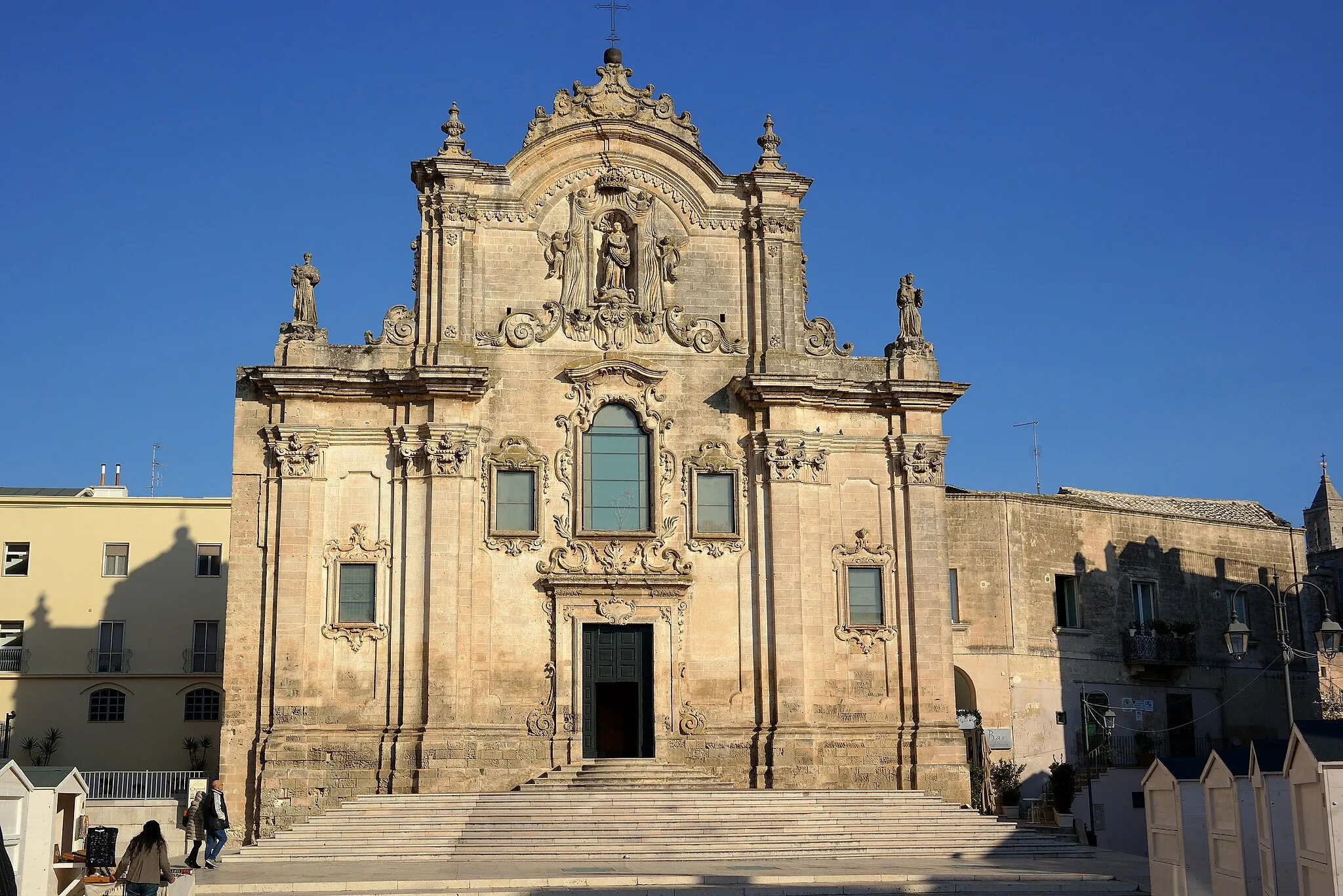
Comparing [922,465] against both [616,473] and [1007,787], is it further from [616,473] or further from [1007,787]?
[1007,787]

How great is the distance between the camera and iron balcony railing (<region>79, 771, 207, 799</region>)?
28.1 meters

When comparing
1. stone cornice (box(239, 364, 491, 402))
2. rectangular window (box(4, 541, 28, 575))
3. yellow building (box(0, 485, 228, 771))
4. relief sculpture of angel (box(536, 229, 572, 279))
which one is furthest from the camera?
rectangular window (box(4, 541, 28, 575))

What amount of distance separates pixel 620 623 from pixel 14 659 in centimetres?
2251

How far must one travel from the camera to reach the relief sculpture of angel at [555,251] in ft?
99.6

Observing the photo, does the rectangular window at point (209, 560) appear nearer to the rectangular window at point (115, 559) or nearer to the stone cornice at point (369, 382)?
the rectangular window at point (115, 559)

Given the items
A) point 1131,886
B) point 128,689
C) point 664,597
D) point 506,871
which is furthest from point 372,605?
point 128,689

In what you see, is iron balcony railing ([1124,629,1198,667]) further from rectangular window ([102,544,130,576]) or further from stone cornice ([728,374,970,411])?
rectangular window ([102,544,130,576])

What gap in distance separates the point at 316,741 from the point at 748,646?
807 centimetres

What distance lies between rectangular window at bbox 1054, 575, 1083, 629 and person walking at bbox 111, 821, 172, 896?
23.8 meters

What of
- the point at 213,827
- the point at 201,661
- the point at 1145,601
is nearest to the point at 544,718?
the point at 213,827

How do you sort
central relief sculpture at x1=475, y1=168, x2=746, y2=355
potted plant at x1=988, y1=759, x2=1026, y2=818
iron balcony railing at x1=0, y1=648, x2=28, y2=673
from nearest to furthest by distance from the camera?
central relief sculpture at x1=475, y1=168, x2=746, y2=355 < potted plant at x1=988, y1=759, x2=1026, y2=818 < iron balcony railing at x1=0, y1=648, x2=28, y2=673

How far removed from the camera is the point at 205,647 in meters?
44.3

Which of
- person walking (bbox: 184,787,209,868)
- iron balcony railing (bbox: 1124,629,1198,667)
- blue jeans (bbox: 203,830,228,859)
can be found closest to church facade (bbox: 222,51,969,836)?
person walking (bbox: 184,787,209,868)

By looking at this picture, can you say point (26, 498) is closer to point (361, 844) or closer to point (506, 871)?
point (361, 844)
